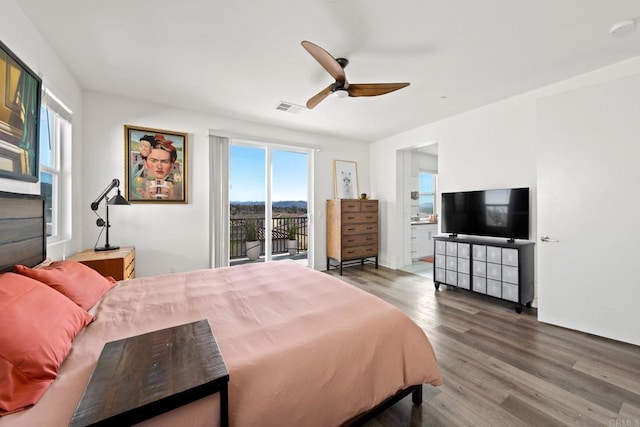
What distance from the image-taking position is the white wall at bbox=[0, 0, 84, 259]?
1.75 metres

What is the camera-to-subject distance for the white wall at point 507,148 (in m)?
2.47

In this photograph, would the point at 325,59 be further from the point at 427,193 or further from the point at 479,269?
the point at 427,193

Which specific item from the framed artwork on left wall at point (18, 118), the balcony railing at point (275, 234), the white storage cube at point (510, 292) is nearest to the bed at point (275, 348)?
the framed artwork on left wall at point (18, 118)

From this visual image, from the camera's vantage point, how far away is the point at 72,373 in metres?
0.99

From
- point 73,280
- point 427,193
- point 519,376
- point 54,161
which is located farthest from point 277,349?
point 427,193

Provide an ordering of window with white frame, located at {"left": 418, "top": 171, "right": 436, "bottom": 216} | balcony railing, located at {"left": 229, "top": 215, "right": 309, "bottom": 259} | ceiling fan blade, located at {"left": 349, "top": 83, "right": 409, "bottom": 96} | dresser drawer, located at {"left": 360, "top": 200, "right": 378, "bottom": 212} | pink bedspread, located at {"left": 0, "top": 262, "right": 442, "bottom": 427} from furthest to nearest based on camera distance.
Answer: window with white frame, located at {"left": 418, "top": 171, "right": 436, "bottom": 216} < dresser drawer, located at {"left": 360, "top": 200, "right": 378, "bottom": 212} < balcony railing, located at {"left": 229, "top": 215, "right": 309, "bottom": 259} < ceiling fan blade, located at {"left": 349, "top": 83, "right": 409, "bottom": 96} < pink bedspread, located at {"left": 0, "top": 262, "right": 442, "bottom": 427}

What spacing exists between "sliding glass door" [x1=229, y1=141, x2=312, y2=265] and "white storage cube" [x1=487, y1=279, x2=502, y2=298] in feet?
9.87

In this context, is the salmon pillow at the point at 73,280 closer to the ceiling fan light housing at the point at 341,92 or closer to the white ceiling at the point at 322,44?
the white ceiling at the point at 322,44

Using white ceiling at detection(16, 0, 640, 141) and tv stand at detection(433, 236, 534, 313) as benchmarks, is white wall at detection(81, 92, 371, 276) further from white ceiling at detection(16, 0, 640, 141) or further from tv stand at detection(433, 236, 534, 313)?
tv stand at detection(433, 236, 534, 313)

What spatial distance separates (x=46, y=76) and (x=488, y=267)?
508 cm

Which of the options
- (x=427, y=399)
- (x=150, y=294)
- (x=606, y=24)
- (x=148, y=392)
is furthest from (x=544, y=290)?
(x=150, y=294)

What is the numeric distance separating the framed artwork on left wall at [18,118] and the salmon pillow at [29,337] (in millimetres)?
945

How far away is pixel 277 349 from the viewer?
1.16 m

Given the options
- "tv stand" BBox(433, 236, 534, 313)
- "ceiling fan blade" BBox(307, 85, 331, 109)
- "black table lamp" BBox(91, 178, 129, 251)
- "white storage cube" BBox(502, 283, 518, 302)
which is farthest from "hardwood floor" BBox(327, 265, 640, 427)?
"black table lamp" BBox(91, 178, 129, 251)
